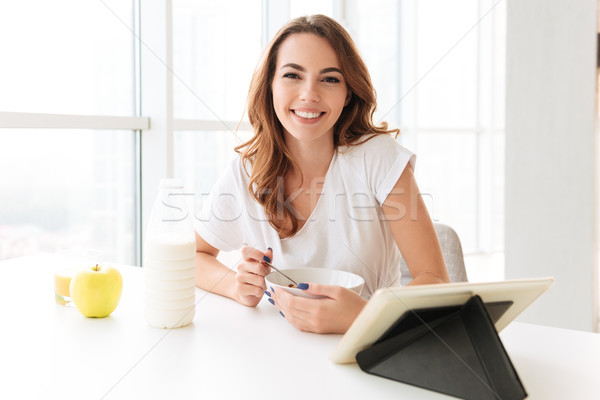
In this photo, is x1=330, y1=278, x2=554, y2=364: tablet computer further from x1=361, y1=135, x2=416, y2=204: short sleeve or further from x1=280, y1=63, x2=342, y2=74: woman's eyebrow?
x1=280, y1=63, x2=342, y2=74: woman's eyebrow

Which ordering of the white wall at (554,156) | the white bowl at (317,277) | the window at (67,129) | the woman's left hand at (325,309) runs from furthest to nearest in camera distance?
the white wall at (554,156) → the window at (67,129) → the white bowl at (317,277) → the woman's left hand at (325,309)

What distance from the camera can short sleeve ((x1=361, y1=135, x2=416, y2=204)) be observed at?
1235 millimetres

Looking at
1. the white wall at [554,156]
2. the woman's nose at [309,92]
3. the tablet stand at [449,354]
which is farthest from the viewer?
the white wall at [554,156]

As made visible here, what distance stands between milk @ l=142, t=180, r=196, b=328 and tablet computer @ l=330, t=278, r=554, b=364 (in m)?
0.29

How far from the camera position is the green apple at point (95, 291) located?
0.93 metres

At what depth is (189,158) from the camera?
244 cm

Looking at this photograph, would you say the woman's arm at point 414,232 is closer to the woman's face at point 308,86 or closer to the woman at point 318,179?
the woman at point 318,179

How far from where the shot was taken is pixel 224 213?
1.32 metres

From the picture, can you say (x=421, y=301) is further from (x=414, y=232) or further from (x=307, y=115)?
(x=307, y=115)

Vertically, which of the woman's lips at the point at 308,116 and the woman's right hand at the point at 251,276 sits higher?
the woman's lips at the point at 308,116

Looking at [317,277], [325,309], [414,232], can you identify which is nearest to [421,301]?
[325,309]

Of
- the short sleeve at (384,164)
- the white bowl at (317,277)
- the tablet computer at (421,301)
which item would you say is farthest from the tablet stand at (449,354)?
the short sleeve at (384,164)

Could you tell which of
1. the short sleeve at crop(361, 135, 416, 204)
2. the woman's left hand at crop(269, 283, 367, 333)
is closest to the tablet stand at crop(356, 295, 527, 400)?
the woman's left hand at crop(269, 283, 367, 333)

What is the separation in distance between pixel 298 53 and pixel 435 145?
2.95 metres
